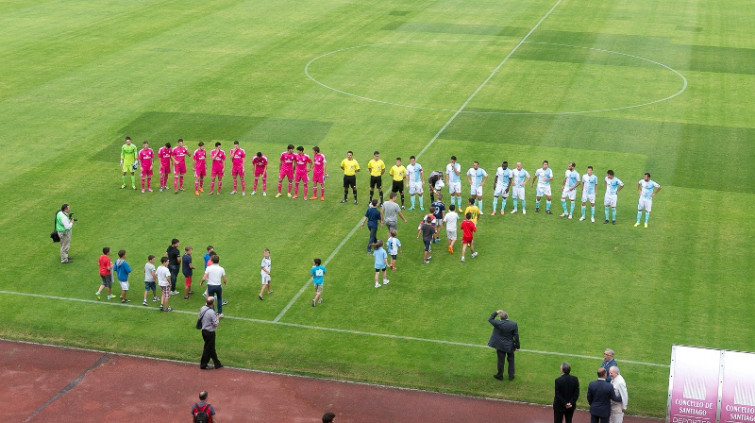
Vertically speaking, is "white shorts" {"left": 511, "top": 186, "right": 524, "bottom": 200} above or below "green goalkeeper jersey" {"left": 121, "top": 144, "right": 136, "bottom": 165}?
below

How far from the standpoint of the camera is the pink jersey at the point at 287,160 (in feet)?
108

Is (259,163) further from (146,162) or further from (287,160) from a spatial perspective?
(146,162)

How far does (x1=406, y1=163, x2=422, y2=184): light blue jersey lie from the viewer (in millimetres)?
32188

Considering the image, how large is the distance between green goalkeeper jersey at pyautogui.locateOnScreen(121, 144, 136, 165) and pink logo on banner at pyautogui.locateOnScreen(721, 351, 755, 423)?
21.4 metres

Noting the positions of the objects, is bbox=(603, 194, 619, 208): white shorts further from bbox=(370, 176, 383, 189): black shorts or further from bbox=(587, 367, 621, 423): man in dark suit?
bbox=(587, 367, 621, 423): man in dark suit

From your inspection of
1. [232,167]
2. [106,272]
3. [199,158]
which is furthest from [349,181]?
[106,272]

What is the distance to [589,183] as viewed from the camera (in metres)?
31.7

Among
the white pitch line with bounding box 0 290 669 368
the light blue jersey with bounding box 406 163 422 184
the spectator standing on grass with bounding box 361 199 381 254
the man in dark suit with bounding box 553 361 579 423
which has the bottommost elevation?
the white pitch line with bounding box 0 290 669 368

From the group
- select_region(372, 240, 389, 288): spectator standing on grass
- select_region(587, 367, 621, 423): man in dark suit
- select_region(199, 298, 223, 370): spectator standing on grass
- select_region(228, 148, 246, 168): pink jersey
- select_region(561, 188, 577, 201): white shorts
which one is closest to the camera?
select_region(587, 367, 621, 423): man in dark suit

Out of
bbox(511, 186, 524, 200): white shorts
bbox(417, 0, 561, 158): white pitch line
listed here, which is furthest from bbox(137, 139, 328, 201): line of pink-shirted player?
bbox(511, 186, 524, 200): white shorts

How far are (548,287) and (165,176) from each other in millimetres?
14257

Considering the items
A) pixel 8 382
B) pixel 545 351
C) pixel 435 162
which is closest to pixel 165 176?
pixel 435 162

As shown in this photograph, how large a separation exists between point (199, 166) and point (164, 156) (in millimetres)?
1254

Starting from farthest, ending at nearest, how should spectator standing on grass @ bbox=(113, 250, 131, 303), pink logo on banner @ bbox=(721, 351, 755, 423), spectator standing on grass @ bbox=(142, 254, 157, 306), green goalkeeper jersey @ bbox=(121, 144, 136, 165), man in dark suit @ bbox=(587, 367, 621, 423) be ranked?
1. green goalkeeper jersey @ bbox=(121, 144, 136, 165)
2. spectator standing on grass @ bbox=(113, 250, 131, 303)
3. spectator standing on grass @ bbox=(142, 254, 157, 306)
4. man in dark suit @ bbox=(587, 367, 621, 423)
5. pink logo on banner @ bbox=(721, 351, 755, 423)
